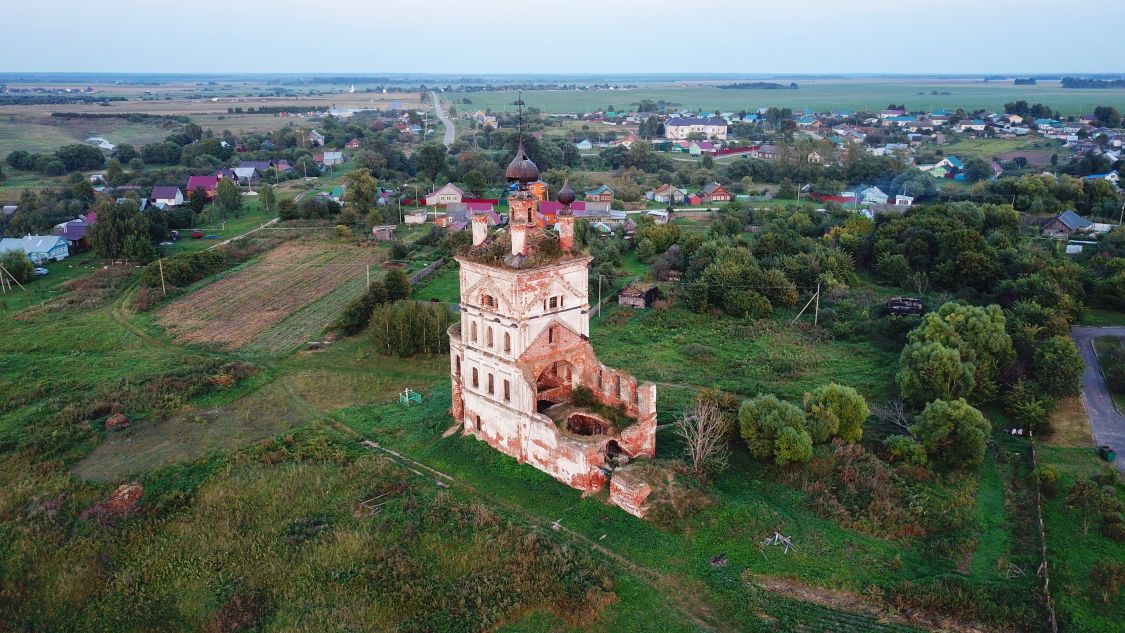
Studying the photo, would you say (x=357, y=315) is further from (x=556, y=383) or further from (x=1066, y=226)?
(x=1066, y=226)

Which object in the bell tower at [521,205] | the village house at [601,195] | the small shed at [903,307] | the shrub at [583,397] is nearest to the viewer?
the bell tower at [521,205]

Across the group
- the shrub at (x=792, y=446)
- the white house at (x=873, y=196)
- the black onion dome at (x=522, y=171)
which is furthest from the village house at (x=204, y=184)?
the shrub at (x=792, y=446)

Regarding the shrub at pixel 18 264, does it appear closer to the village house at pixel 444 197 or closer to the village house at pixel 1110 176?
the village house at pixel 444 197

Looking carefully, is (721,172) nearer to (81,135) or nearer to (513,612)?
(513,612)

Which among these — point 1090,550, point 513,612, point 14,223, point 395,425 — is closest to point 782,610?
point 513,612

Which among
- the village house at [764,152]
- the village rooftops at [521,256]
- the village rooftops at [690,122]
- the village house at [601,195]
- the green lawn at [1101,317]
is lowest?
the green lawn at [1101,317]

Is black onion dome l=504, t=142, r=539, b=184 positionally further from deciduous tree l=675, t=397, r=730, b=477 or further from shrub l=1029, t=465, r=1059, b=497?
shrub l=1029, t=465, r=1059, b=497

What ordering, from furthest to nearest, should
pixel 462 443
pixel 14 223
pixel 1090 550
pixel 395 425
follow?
pixel 14 223, pixel 395 425, pixel 462 443, pixel 1090 550
